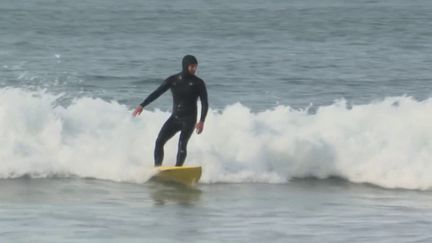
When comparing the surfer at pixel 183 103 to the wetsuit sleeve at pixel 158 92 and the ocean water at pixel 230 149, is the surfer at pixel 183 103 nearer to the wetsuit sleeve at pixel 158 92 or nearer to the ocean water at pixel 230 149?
the wetsuit sleeve at pixel 158 92

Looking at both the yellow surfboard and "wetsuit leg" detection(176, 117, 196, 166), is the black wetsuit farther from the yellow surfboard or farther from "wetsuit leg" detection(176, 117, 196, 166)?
the yellow surfboard

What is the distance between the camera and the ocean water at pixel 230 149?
1302 cm

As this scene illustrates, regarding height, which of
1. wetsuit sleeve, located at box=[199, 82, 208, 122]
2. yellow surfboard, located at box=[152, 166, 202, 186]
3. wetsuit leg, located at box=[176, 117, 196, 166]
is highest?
wetsuit sleeve, located at box=[199, 82, 208, 122]

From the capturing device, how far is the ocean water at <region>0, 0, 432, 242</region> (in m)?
13.0

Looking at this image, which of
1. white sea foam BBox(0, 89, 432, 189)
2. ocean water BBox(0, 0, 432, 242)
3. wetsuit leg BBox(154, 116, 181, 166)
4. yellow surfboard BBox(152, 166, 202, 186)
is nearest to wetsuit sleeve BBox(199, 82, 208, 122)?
wetsuit leg BBox(154, 116, 181, 166)

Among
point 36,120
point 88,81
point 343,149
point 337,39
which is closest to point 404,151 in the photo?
point 343,149

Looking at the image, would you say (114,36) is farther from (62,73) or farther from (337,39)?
(62,73)

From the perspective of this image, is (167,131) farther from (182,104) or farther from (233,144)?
(233,144)

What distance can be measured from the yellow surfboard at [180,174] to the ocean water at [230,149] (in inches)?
7.0

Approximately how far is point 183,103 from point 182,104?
0.7 inches

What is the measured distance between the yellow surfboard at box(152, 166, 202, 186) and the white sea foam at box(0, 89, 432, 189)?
23 centimetres

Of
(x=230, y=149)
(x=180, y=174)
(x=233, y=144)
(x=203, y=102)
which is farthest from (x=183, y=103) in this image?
(x=233, y=144)

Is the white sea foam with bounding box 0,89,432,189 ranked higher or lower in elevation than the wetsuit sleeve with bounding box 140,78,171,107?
lower

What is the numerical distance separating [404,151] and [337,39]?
71.2 ft
